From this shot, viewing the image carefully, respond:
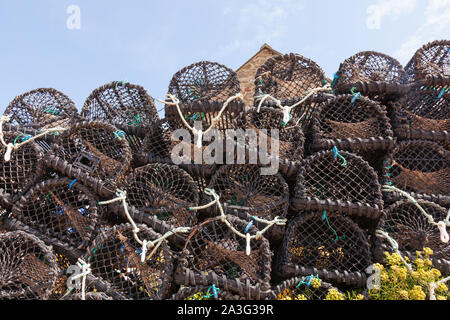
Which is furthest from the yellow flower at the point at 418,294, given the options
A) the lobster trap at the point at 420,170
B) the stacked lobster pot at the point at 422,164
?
the lobster trap at the point at 420,170

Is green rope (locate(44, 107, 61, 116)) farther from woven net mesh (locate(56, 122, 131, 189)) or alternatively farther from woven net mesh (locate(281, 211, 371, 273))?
woven net mesh (locate(281, 211, 371, 273))

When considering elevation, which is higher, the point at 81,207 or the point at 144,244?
the point at 81,207

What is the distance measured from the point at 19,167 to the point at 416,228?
240 cm

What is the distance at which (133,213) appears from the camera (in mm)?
1983

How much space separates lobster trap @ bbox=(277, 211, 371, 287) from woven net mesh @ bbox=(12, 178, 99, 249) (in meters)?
1.10

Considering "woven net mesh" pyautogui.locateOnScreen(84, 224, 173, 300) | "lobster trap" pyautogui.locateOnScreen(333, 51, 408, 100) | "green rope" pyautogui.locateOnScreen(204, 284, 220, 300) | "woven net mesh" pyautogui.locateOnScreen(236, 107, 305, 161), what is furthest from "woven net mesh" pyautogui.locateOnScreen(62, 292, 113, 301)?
"lobster trap" pyautogui.locateOnScreen(333, 51, 408, 100)

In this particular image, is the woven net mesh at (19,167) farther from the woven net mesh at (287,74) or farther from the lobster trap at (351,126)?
the lobster trap at (351,126)

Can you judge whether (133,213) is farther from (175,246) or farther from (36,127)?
(36,127)

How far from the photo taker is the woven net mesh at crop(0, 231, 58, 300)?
1739mm

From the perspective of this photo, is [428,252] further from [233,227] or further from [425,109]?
[425,109]

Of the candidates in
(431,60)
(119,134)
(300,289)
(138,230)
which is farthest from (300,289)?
(431,60)
